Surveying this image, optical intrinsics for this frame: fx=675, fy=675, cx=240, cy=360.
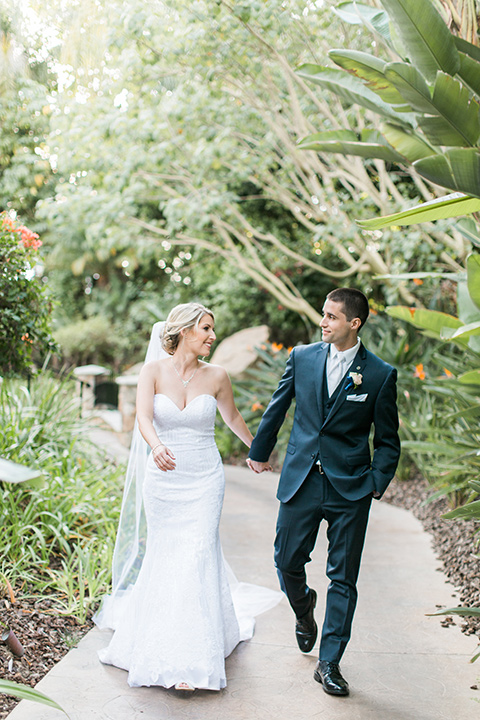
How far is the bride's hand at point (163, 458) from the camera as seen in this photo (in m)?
3.32

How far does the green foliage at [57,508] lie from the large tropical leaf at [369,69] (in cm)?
303

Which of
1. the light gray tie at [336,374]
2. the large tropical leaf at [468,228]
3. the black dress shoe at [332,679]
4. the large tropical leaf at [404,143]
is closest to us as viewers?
→ the large tropical leaf at [404,143]

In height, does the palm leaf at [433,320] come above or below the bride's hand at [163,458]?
above

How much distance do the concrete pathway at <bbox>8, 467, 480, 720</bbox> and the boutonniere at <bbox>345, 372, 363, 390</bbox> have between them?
1.46m

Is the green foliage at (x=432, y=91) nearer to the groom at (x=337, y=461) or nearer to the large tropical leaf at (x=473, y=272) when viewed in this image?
the large tropical leaf at (x=473, y=272)

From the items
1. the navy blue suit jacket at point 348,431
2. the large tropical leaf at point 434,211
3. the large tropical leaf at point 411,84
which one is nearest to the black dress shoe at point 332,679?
the navy blue suit jacket at point 348,431

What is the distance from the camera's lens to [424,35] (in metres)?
2.41

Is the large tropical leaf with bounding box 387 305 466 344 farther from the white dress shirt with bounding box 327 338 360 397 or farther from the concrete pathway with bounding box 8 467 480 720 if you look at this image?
the concrete pathway with bounding box 8 467 480 720

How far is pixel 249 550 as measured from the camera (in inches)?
221

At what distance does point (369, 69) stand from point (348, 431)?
64.9 inches

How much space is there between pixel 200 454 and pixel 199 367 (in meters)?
0.48

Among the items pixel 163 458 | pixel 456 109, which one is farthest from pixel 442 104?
pixel 163 458

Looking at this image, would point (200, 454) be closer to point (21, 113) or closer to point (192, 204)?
point (192, 204)

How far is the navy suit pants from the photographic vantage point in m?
3.23
